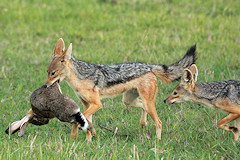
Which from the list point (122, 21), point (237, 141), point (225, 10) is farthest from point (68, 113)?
point (225, 10)

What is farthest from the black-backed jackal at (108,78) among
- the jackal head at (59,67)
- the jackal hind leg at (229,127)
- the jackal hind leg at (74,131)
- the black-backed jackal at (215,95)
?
the jackal hind leg at (229,127)

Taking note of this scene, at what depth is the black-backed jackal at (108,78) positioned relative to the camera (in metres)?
7.04

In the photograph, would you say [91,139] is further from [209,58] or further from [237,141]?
[209,58]

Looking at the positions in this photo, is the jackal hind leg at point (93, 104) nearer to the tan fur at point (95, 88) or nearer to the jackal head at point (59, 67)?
the tan fur at point (95, 88)

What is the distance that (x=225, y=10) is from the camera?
13984 millimetres

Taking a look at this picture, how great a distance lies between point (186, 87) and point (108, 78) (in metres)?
1.36

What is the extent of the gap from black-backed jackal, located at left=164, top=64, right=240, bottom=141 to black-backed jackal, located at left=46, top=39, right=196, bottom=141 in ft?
1.46

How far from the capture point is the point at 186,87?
7348mm

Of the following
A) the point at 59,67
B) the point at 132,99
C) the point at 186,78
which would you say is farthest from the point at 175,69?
the point at 59,67

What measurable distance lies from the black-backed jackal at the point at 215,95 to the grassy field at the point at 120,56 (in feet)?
0.97

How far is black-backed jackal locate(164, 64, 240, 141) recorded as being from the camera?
6695mm

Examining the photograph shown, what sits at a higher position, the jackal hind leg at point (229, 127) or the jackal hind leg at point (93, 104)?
the jackal hind leg at point (93, 104)

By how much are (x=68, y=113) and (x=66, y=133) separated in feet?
3.54

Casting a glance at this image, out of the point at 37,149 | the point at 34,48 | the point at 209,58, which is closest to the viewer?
the point at 37,149
